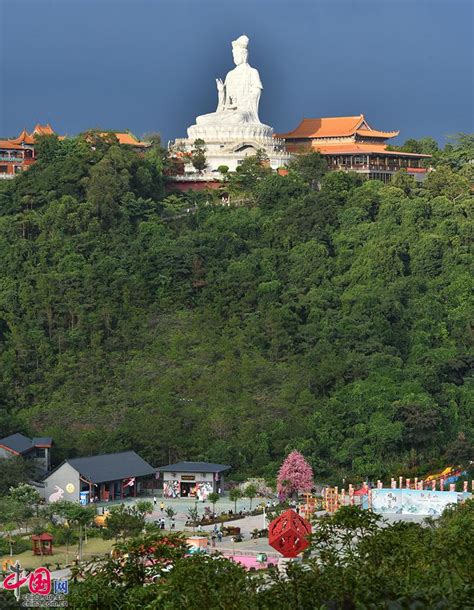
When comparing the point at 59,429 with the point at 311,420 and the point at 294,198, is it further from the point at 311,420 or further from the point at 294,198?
the point at 294,198

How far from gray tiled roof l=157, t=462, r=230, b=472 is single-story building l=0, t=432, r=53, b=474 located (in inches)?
130

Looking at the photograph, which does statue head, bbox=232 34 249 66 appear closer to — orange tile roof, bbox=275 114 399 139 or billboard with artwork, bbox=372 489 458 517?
orange tile roof, bbox=275 114 399 139

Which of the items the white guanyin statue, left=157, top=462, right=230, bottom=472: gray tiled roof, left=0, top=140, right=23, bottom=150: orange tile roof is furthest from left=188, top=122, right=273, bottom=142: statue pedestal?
left=157, top=462, right=230, bottom=472: gray tiled roof

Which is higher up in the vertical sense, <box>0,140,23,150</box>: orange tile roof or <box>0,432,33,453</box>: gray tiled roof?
<box>0,140,23,150</box>: orange tile roof

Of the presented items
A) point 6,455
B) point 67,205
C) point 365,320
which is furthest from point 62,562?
point 67,205

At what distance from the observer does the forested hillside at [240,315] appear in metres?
45.9

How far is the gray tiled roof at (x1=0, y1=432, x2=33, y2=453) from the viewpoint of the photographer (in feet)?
146

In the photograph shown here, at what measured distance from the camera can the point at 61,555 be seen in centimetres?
3678

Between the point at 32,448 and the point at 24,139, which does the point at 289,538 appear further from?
the point at 24,139

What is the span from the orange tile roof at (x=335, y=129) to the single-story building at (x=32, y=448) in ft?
67.2

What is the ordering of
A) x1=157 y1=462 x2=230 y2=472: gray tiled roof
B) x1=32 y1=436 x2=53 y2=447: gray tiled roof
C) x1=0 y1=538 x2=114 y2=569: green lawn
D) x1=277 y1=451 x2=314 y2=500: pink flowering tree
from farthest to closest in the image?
x1=32 y1=436 x2=53 y2=447: gray tiled roof
x1=157 y1=462 x2=230 y2=472: gray tiled roof
x1=277 y1=451 x2=314 y2=500: pink flowering tree
x1=0 y1=538 x2=114 y2=569: green lawn

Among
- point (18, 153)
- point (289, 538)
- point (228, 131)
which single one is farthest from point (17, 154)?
point (289, 538)
